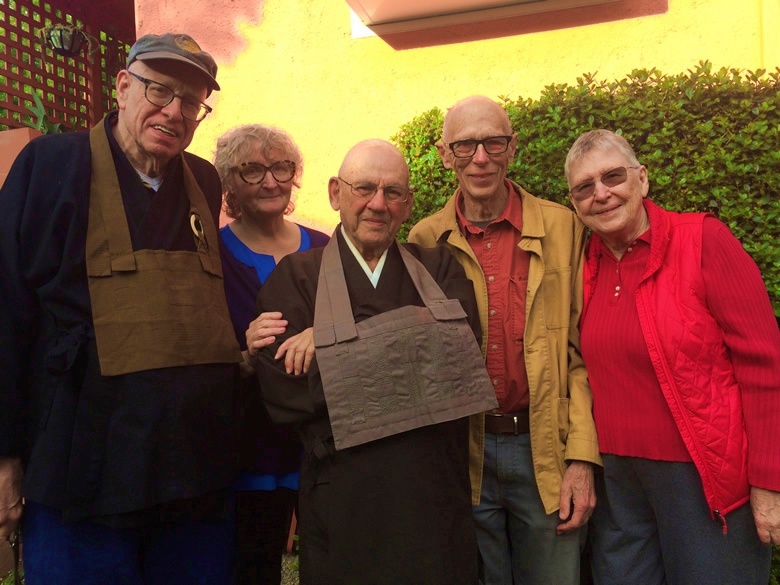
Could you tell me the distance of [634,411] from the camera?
208cm

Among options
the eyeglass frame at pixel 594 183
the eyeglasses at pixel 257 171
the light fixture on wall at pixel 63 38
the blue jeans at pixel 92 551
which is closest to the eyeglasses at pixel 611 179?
the eyeglass frame at pixel 594 183

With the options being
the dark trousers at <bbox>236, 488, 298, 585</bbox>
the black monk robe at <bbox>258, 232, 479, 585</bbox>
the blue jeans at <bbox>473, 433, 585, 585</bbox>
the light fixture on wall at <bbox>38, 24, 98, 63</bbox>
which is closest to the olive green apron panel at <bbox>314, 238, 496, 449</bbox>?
the black monk robe at <bbox>258, 232, 479, 585</bbox>

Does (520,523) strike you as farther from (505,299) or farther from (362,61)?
(362,61)

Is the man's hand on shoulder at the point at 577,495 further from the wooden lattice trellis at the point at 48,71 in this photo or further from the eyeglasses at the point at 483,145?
the wooden lattice trellis at the point at 48,71

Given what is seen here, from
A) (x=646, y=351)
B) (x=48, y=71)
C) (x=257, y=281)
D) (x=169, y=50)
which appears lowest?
(x=646, y=351)

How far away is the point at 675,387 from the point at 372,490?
1108mm

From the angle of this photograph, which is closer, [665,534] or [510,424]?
[665,534]

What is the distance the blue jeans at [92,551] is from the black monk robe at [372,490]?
53cm

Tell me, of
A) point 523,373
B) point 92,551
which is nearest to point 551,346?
point 523,373

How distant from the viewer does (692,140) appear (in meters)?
2.89

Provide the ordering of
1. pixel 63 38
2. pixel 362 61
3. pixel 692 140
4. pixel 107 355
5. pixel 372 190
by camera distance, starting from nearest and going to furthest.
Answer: pixel 107 355 → pixel 372 190 → pixel 692 140 → pixel 362 61 → pixel 63 38

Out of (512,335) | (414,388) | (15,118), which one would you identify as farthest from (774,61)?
(15,118)

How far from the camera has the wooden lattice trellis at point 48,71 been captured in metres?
5.73

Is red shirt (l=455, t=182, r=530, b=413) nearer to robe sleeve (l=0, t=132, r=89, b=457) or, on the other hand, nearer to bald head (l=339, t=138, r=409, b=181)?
bald head (l=339, t=138, r=409, b=181)
